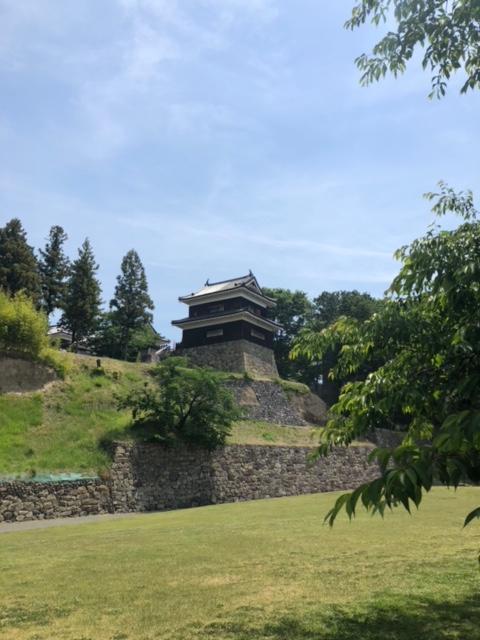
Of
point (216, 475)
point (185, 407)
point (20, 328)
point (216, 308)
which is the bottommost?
point (216, 475)

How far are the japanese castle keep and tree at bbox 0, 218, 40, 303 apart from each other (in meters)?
10.7

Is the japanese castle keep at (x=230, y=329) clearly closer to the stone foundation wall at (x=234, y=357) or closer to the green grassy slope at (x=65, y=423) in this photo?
the stone foundation wall at (x=234, y=357)

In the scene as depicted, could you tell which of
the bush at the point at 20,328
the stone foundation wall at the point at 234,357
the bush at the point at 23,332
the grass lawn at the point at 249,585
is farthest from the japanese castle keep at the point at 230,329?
the grass lawn at the point at 249,585

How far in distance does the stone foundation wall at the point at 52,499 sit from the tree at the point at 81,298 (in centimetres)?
2247

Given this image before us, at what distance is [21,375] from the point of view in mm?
24875

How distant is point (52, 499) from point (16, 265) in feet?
69.8

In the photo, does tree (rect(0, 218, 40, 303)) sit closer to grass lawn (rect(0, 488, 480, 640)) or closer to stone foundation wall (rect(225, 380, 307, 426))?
stone foundation wall (rect(225, 380, 307, 426))

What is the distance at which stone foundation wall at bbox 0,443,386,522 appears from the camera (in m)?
18.1

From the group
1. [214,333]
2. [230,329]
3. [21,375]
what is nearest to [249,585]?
[21,375]

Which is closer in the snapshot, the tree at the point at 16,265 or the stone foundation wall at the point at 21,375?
the stone foundation wall at the point at 21,375

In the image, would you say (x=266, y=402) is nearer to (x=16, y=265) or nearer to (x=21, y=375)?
(x=21, y=375)

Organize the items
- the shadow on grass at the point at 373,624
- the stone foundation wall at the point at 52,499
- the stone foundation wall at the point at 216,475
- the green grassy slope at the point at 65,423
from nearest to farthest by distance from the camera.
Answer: the shadow on grass at the point at 373,624 → the stone foundation wall at the point at 52,499 → the green grassy slope at the point at 65,423 → the stone foundation wall at the point at 216,475

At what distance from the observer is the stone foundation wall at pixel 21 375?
24.3 m

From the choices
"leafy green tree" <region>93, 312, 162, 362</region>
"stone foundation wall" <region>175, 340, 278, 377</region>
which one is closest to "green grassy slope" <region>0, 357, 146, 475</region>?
"stone foundation wall" <region>175, 340, 278, 377</region>
